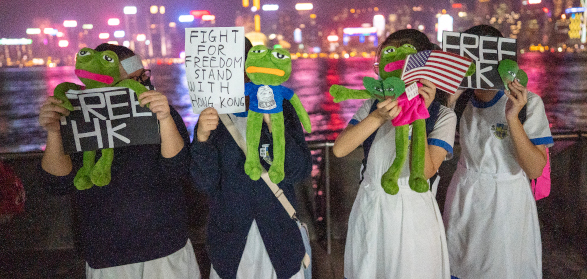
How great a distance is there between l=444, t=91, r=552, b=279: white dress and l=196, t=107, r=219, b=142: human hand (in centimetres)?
177

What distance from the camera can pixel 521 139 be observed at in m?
2.49

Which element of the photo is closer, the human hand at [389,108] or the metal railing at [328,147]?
the human hand at [389,108]

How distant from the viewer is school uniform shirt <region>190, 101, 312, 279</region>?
224 cm

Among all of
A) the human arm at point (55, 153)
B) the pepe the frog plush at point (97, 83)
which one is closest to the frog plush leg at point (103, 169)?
the pepe the frog plush at point (97, 83)

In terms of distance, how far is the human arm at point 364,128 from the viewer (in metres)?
2.09

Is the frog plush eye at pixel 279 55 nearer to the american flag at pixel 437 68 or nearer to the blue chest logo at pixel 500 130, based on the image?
the american flag at pixel 437 68

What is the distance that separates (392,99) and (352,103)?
21.6 metres

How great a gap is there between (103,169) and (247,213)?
0.80 metres

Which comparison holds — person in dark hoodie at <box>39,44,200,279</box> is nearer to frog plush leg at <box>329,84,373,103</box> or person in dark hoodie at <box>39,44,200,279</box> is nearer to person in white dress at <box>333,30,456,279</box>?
frog plush leg at <box>329,84,373,103</box>

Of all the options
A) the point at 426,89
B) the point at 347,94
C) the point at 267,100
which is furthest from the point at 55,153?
the point at 426,89

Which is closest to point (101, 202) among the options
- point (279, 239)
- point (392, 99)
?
point (279, 239)

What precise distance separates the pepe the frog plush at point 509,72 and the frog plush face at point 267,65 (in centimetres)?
134

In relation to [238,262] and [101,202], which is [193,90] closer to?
[101,202]

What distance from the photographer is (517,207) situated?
271 centimetres
